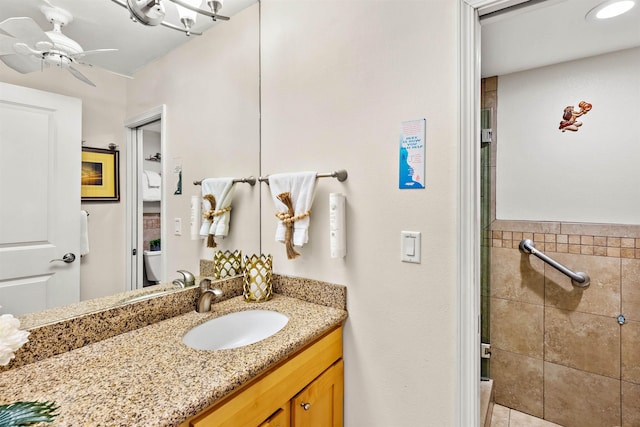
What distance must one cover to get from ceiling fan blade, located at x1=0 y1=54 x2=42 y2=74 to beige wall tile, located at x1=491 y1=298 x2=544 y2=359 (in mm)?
2636

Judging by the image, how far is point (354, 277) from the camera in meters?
1.33

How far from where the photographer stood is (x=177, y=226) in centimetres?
138

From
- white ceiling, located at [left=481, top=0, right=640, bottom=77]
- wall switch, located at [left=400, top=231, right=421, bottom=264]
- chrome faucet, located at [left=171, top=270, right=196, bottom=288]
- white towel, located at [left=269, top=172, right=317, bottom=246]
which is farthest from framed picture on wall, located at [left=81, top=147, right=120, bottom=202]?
white ceiling, located at [left=481, top=0, right=640, bottom=77]

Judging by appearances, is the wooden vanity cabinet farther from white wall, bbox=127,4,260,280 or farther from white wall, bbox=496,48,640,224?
white wall, bbox=496,48,640,224

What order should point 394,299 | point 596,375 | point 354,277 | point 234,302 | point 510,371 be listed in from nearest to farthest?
1. point 394,299
2. point 354,277
3. point 234,302
4. point 596,375
5. point 510,371

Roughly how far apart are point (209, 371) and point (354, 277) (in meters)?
0.68

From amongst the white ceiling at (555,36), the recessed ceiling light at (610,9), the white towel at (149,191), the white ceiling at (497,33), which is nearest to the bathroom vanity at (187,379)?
the white towel at (149,191)

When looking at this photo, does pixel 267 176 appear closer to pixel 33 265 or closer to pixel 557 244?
pixel 33 265

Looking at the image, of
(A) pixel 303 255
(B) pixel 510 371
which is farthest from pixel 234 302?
(B) pixel 510 371

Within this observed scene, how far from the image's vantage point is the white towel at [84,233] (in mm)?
1017

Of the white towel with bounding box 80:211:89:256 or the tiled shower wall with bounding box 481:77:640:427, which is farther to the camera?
the tiled shower wall with bounding box 481:77:640:427

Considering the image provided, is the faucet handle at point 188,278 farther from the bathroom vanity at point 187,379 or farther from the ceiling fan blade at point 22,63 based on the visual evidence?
the ceiling fan blade at point 22,63

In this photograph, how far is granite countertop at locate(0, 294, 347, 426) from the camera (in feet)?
2.24

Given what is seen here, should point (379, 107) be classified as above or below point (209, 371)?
above
